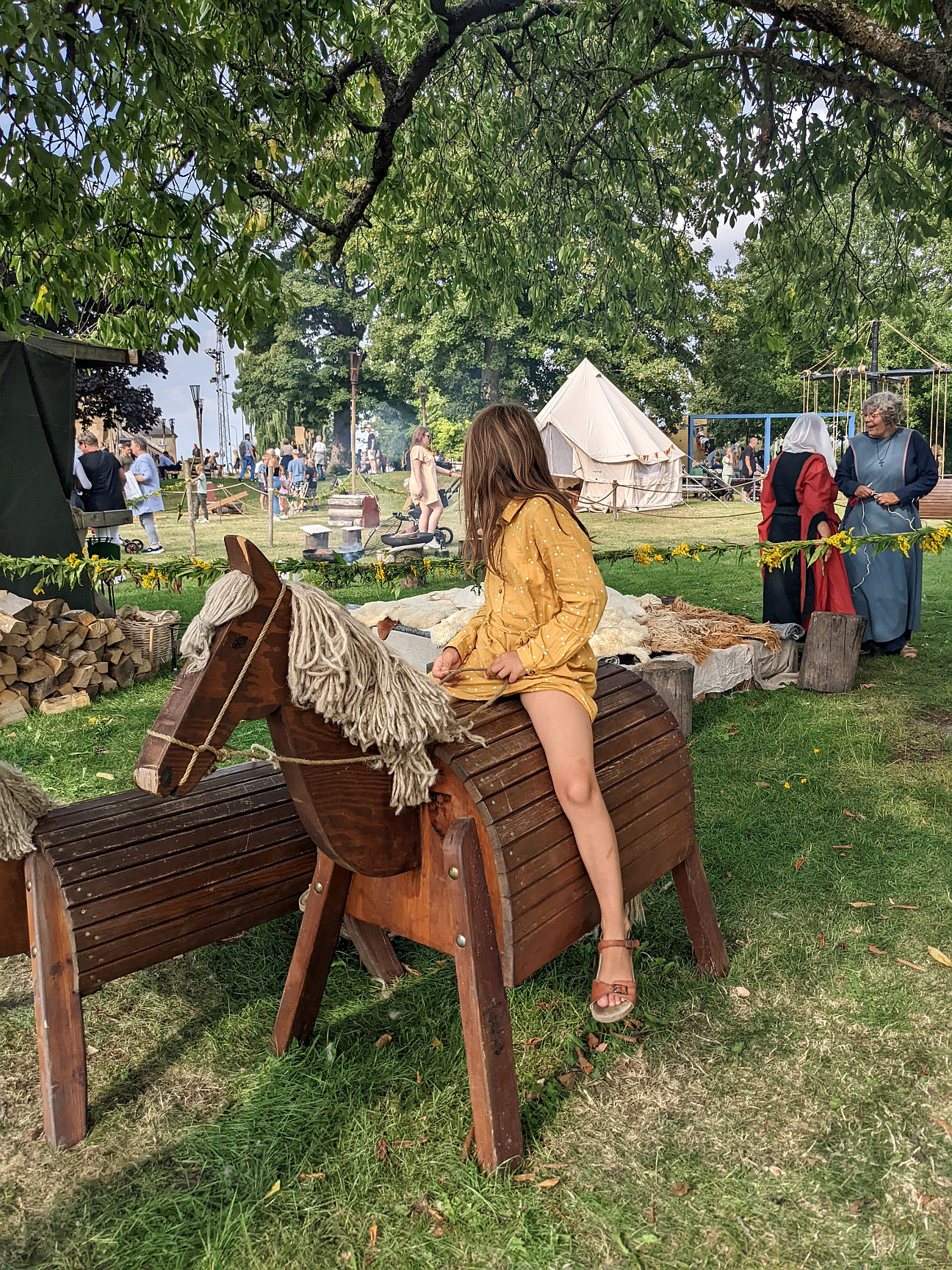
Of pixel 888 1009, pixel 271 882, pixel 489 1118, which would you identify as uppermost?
pixel 271 882

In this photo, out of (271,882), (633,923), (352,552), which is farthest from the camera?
(352,552)

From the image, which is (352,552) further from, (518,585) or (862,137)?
(518,585)

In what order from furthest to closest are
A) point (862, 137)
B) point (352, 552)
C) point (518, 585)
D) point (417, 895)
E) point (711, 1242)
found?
point (352, 552) → point (862, 137) → point (518, 585) → point (417, 895) → point (711, 1242)

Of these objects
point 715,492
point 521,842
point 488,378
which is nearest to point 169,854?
point 521,842

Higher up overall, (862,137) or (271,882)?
(862,137)

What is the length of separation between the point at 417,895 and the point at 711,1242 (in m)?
1.09

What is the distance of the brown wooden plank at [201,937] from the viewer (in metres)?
2.45

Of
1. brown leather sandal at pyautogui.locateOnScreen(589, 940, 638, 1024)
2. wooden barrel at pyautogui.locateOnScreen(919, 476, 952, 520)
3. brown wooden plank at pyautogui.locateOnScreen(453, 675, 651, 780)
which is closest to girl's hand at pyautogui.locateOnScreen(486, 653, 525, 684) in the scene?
brown wooden plank at pyautogui.locateOnScreen(453, 675, 651, 780)

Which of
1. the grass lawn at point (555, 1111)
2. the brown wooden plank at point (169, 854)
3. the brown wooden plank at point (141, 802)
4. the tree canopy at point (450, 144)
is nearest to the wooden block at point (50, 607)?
the tree canopy at point (450, 144)

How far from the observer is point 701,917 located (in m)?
3.21

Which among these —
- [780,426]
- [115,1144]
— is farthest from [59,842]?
[780,426]

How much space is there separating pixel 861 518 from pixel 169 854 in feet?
22.8

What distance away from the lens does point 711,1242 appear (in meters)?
2.11

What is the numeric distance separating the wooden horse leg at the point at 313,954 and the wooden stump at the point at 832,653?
16.7 ft
